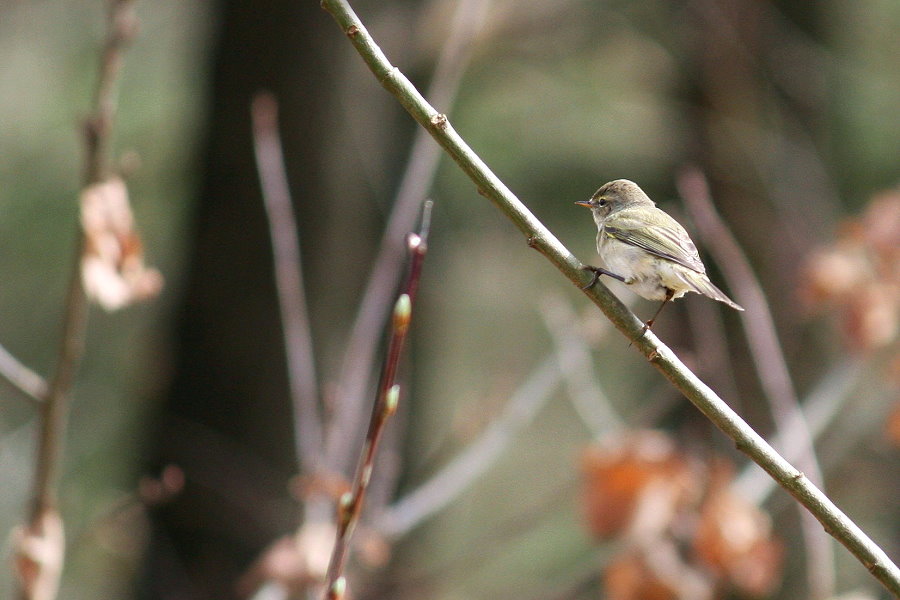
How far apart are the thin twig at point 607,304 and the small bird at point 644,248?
0.49 meters

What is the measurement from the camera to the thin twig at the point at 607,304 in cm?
113

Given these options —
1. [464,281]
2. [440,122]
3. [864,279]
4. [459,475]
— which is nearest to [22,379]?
[459,475]

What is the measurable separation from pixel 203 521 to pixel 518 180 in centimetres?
363

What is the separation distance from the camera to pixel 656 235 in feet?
6.15

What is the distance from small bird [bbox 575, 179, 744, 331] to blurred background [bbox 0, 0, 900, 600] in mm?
552

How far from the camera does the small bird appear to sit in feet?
5.82

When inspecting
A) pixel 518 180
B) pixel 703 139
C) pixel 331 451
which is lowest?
pixel 331 451

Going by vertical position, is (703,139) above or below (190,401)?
above

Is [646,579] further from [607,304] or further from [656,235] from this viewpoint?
[607,304]

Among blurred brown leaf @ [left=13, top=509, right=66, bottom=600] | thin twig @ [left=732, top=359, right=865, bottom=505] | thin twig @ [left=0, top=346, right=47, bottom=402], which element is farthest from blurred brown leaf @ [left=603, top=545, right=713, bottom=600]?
thin twig @ [left=0, top=346, right=47, bottom=402]

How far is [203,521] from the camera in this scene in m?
3.35

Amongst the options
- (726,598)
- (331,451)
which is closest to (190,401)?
(331,451)

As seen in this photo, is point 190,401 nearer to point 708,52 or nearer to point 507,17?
point 507,17

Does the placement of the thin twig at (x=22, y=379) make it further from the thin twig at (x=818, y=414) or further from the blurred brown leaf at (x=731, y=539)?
the thin twig at (x=818, y=414)
